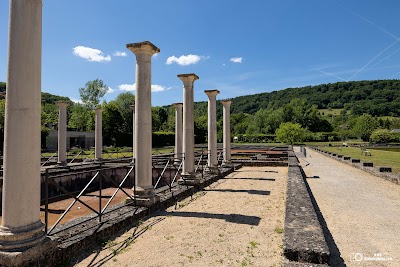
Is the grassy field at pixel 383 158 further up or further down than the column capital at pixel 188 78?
further down

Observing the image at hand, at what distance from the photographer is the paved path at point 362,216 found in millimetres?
5336

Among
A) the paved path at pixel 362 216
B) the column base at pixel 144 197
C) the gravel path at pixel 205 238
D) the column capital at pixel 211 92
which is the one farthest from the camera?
the column capital at pixel 211 92

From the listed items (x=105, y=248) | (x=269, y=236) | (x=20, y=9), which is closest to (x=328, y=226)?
(x=269, y=236)

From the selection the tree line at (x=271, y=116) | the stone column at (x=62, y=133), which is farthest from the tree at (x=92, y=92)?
the stone column at (x=62, y=133)

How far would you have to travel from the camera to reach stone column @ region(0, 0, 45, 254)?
4.44 metres

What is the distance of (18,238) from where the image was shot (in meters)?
4.34

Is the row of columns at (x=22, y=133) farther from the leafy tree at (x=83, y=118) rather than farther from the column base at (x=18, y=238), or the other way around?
the leafy tree at (x=83, y=118)

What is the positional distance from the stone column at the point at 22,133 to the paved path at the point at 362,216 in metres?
5.40

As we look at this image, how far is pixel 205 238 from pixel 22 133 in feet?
13.0

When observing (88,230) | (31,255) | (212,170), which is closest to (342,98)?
(212,170)

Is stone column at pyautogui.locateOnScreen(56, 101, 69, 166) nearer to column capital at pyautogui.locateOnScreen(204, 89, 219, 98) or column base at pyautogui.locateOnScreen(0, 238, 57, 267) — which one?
column capital at pyautogui.locateOnScreen(204, 89, 219, 98)

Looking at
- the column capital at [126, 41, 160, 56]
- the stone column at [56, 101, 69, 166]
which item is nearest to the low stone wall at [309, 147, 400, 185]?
the column capital at [126, 41, 160, 56]

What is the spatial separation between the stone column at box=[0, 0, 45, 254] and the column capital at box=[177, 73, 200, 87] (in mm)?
7615

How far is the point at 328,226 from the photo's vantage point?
6.99 meters
